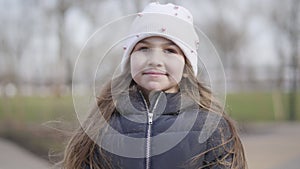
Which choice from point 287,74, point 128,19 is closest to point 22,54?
point 287,74

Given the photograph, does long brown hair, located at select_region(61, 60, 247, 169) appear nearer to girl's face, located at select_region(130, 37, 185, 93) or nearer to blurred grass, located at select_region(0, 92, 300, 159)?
girl's face, located at select_region(130, 37, 185, 93)

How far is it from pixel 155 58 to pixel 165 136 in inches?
9.8

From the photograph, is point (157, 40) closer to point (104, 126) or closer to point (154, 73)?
point (154, 73)

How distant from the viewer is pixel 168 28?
151 cm

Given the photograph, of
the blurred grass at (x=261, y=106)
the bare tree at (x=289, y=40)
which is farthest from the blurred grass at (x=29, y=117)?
the bare tree at (x=289, y=40)

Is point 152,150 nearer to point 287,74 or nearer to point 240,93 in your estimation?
point 287,74

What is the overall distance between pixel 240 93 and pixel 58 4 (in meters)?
10.8

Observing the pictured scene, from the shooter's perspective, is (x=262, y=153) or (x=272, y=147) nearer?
(x=262, y=153)

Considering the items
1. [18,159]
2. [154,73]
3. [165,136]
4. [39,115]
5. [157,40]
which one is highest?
[157,40]

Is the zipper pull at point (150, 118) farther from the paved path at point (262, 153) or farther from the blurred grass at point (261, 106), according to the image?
the blurred grass at point (261, 106)

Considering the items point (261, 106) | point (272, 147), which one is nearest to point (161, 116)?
point (272, 147)

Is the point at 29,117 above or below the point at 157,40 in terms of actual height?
below

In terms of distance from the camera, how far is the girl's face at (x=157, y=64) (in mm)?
1488

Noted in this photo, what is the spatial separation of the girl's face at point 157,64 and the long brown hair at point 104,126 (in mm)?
64
